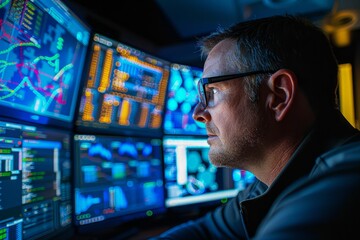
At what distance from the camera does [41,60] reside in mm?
1100

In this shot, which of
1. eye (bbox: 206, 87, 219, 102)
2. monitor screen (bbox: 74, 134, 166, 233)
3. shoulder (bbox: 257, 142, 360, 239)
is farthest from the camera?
monitor screen (bbox: 74, 134, 166, 233)

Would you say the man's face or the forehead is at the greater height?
the forehead

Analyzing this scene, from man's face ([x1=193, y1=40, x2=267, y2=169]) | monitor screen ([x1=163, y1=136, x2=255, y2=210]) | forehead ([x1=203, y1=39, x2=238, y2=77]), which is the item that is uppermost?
forehead ([x1=203, y1=39, x2=238, y2=77])

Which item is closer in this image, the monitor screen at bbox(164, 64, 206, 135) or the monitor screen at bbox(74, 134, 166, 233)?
the monitor screen at bbox(74, 134, 166, 233)

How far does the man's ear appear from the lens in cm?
94

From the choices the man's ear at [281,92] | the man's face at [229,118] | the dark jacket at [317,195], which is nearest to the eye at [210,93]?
the man's face at [229,118]

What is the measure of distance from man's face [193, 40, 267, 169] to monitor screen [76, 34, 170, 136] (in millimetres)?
577

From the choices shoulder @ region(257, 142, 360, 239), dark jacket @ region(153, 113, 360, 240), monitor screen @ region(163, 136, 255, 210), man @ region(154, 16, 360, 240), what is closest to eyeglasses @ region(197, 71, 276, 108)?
man @ region(154, 16, 360, 240)

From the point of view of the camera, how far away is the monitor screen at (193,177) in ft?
5.97

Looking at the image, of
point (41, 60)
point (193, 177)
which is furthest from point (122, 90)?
point (193, 177)

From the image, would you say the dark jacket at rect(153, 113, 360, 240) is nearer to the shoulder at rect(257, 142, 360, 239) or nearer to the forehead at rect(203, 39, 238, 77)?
the shoulder at rect(257, 142, 360, 239)

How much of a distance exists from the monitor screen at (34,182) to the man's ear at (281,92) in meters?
0.74

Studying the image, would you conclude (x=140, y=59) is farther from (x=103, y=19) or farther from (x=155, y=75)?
(x=103, y=19)

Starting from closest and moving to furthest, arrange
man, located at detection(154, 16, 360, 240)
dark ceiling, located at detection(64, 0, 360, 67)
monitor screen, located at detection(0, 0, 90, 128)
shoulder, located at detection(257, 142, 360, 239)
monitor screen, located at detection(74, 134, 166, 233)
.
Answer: shoulder, located at detection(257, 142, 360, 239)
man, located at detection(154, 16, 360, 240)
monitor screen, located at detection(0, 0, 90, 128)
monitor screen, located at detection(74, 134, 166, 233)
dark ceiling, located at detection(64, 0, 360, 67)
